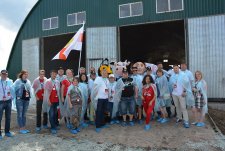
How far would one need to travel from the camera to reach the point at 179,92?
8328 mm

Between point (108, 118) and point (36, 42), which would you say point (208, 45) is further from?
point (36, 42)

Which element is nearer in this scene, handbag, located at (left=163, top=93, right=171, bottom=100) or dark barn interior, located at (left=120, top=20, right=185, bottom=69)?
handbag, located at (left=163, top=93, right=171, bottom=100)

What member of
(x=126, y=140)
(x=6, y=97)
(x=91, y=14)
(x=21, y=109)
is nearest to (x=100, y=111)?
(x=126, y=140)

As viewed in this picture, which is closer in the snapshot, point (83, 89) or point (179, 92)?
point (179, 92)

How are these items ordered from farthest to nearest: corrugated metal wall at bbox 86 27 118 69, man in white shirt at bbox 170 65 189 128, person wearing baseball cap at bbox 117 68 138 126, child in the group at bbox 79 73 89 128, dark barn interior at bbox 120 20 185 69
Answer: dark barn interior at bbox 120 20 185 69 < corrugated metal wall at bbox 86 27 118 69 < child in the group at bbox 79 73 89 128 < person wearing baseball cap at bbox 117 68 138 126 < man in white shirt at bbox 170 65 189 128

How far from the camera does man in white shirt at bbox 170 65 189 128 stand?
822 centimetres

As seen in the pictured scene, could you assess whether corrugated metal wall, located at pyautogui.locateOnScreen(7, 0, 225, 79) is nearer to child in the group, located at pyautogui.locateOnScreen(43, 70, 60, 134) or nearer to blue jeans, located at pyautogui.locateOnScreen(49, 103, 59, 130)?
child in the group, located at pyautogui.locateOnScreen(43, 70, 60, 134)

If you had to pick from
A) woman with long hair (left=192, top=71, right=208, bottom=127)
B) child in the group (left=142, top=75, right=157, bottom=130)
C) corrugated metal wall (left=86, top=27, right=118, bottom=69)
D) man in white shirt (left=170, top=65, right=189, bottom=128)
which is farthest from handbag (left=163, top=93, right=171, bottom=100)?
corrugated metal wall (left=86, top=27, right=118, bottom=69)

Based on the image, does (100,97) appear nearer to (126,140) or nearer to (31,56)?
(126,140)

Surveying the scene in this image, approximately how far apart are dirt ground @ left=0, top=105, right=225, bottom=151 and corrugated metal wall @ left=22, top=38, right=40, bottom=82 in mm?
11140

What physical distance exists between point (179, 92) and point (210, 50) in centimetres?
646

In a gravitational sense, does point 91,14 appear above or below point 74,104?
above

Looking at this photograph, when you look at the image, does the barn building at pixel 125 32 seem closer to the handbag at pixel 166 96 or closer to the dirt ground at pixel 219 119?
the dirt ground at pixel 219 119

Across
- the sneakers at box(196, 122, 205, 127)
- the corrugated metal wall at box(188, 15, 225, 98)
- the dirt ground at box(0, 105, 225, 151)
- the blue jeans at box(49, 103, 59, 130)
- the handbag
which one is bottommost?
the dirt ground at box(0, 105, 225, 151)
